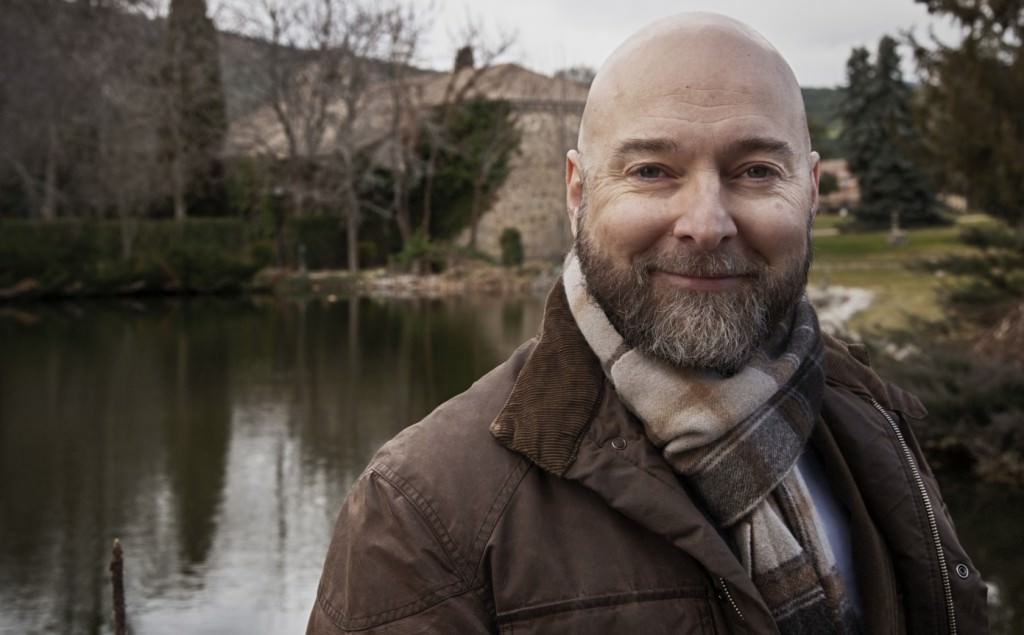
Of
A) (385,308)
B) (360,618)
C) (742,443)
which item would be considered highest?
(742,443)

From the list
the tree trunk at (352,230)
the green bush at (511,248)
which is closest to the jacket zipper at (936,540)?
the tree trunk at (352,230)

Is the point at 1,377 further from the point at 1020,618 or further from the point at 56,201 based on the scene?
the point at 56,201

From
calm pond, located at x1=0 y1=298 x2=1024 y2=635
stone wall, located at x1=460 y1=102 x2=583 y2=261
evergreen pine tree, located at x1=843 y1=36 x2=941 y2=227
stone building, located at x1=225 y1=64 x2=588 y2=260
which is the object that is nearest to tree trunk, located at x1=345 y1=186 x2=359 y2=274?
stone building, located at x1=225 y1=64 x2=588 y2=260

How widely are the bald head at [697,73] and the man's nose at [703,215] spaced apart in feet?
0.29

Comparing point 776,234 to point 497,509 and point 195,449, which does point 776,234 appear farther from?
point 195,449

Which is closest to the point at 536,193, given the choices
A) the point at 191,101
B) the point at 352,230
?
the point at 352,230

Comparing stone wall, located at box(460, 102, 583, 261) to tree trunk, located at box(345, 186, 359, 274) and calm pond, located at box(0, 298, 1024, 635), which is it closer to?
tree trunk, located at box(345, 186, 359, 274)

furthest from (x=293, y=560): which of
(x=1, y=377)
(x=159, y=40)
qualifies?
(x=159, y=40)

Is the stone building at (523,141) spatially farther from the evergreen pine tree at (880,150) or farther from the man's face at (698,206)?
the man's face at (698,206)

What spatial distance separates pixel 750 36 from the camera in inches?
66.3

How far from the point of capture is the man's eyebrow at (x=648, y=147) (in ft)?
5.38

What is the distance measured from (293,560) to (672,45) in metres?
6.64

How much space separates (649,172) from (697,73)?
5.6 inches

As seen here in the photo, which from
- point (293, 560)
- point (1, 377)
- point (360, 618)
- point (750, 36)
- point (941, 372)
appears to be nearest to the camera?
point (360, 618)
